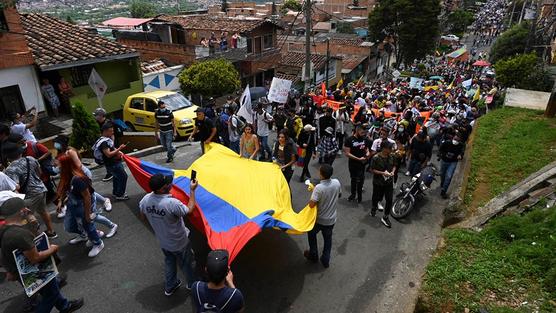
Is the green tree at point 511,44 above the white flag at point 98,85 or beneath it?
beneath

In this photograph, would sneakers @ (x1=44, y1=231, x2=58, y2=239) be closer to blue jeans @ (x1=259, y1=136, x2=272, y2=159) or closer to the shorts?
the shorts

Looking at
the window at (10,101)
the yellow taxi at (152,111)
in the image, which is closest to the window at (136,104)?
the yellow taxi at (152,111)

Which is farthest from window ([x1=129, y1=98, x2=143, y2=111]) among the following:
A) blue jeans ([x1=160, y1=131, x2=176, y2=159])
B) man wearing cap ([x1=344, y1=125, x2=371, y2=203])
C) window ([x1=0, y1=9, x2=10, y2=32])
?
man wearing cap ([x1=344, y1=125, x2=371, y2=203])

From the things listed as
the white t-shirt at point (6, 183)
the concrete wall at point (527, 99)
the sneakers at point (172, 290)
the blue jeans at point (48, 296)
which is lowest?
the concrete wall at point (527, 99)

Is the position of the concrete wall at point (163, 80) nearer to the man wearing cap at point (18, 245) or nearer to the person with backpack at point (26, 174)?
the person with backpack at point (26, 174)

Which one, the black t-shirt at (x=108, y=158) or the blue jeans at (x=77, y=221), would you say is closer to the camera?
the blue jeans at (x=77, y=221)

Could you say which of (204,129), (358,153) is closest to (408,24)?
(358,153)

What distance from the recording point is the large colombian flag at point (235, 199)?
16.0 ft

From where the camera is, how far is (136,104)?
13117 millimetres

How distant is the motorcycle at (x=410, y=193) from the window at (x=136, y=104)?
32.4ft

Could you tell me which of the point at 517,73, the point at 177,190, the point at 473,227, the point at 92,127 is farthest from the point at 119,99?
the point at 517,73

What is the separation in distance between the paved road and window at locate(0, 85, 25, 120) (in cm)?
825

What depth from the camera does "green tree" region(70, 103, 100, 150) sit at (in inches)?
375

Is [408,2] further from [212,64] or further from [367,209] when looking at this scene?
[367,209]
